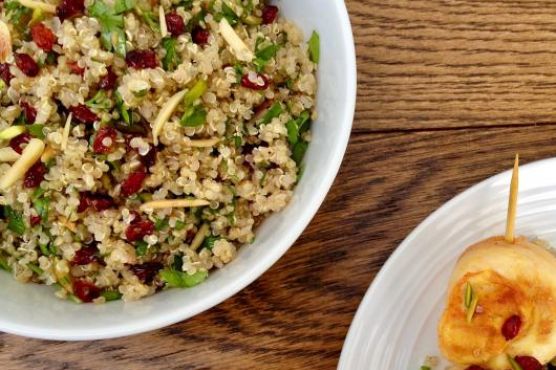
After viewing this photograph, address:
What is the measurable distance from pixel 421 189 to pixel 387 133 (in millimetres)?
114

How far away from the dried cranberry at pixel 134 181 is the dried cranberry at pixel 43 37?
0.21 meters

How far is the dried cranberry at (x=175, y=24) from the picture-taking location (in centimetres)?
111

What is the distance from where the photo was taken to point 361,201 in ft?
4.45

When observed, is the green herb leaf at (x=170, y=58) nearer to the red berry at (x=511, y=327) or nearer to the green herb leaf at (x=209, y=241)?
the green herb leaf at (x=209, y=241)

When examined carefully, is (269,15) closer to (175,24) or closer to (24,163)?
(175,24)

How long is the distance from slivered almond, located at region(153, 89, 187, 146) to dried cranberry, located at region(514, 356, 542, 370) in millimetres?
663

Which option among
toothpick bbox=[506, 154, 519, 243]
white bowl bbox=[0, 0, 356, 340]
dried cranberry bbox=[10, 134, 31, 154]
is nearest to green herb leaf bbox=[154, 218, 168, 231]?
white bowl bbox=[0, 0, 356, 340]

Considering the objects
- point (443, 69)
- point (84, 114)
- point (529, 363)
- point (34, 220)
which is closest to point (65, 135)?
point (84, 114)

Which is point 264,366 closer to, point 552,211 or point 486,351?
point 486,351

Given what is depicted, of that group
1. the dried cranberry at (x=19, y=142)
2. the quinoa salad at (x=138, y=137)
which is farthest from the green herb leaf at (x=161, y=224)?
the dried cranberry at (x=19, y=142)

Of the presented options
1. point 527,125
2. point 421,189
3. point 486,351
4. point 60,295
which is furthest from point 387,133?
point 60,295

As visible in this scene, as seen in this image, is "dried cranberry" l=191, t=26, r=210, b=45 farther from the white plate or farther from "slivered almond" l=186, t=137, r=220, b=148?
the white plate

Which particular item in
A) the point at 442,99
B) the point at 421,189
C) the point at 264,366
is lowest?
the point at 264,366

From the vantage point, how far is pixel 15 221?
3.80 feet
